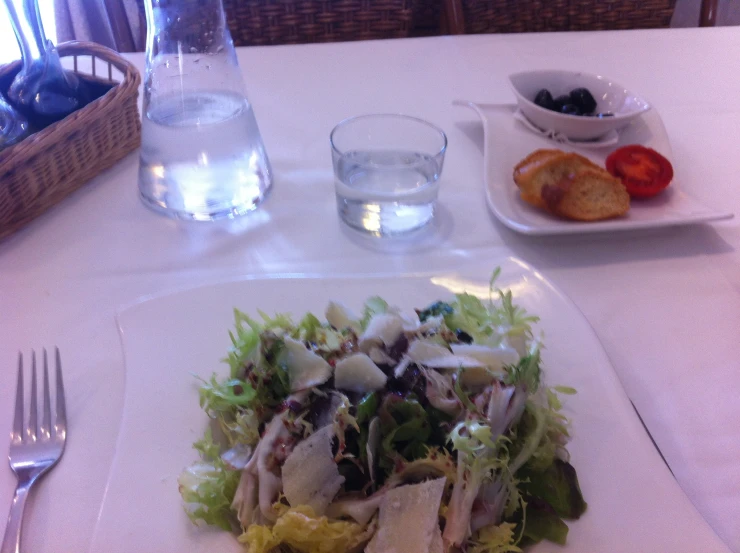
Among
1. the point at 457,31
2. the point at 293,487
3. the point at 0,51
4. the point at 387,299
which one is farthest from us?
the point at 0,51

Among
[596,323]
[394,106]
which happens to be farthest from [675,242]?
[394,106]

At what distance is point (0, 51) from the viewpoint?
2.09 metres

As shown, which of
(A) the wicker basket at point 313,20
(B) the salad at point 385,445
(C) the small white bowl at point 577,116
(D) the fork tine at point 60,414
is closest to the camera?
(B) the salad at point 385,445

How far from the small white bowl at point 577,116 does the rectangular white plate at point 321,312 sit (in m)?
0.37

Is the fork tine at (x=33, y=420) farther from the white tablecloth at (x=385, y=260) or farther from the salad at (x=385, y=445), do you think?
the salad at (x=385, y=445)

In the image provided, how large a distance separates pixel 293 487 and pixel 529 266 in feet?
1.16

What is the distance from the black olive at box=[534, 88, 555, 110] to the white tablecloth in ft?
0.34

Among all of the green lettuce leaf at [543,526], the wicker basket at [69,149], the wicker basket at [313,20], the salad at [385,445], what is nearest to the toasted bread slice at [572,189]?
the salad at [385,445]

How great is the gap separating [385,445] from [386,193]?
0.37 metres

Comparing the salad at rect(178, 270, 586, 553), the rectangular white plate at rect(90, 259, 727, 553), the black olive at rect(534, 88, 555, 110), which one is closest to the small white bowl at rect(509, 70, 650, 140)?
the black olive at rect(534, 88, 555, 110)

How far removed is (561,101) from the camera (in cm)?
95

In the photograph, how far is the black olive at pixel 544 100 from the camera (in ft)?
3.07

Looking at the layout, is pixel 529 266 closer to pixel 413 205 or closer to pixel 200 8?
pixel 413 205

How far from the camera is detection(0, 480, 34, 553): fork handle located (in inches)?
16.3
